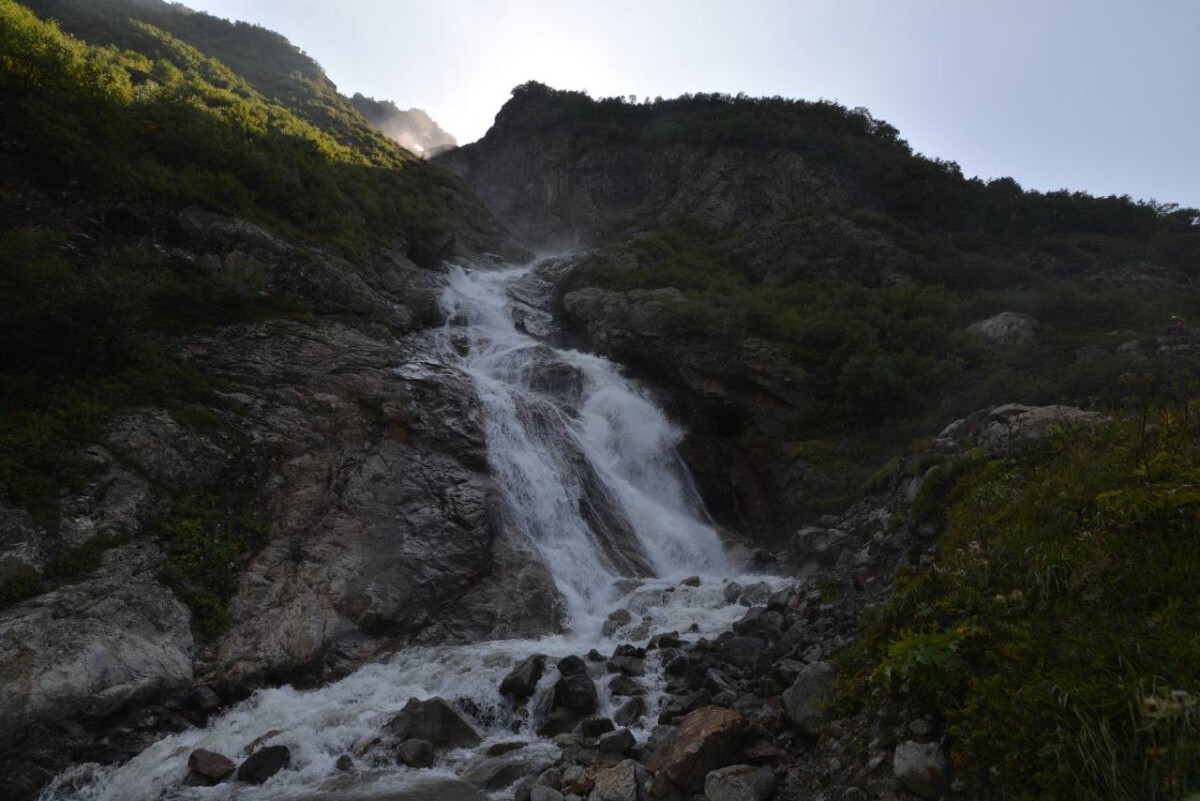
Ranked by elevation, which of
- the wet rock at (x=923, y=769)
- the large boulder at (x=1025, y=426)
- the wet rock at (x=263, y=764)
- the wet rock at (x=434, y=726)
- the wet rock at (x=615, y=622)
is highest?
the large boulder at (x=1025, y=426)

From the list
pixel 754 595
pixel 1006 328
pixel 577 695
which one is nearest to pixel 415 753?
pixel 577 695

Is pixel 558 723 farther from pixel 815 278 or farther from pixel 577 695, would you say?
pixel 815 278

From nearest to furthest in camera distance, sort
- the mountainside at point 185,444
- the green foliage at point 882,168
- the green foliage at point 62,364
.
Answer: the mountainside at point 185,444
the green foliage at point 62,364
the green foliage at point 882,168

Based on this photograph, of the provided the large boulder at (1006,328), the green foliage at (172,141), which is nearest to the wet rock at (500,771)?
the green foliage at (172,141)

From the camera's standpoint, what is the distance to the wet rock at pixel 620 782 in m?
6.43

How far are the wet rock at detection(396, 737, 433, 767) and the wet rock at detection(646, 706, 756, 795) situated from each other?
315 centimetres

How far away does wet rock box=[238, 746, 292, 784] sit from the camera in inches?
304

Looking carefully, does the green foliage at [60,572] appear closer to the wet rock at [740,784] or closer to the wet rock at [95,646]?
the wet rock at [95,646]

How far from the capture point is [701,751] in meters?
6.33

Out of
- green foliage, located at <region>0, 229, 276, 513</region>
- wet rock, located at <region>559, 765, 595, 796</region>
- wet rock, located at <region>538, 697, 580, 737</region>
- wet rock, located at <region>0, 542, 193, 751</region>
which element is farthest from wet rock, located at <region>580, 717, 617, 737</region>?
green foliage, located at <region>0, 229, 276, 513</region>

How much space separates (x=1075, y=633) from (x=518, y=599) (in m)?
10.5

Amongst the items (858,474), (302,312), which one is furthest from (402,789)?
(858,474)

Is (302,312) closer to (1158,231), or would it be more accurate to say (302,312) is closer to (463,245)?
(463,245)

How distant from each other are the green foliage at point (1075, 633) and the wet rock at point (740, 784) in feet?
4.05
